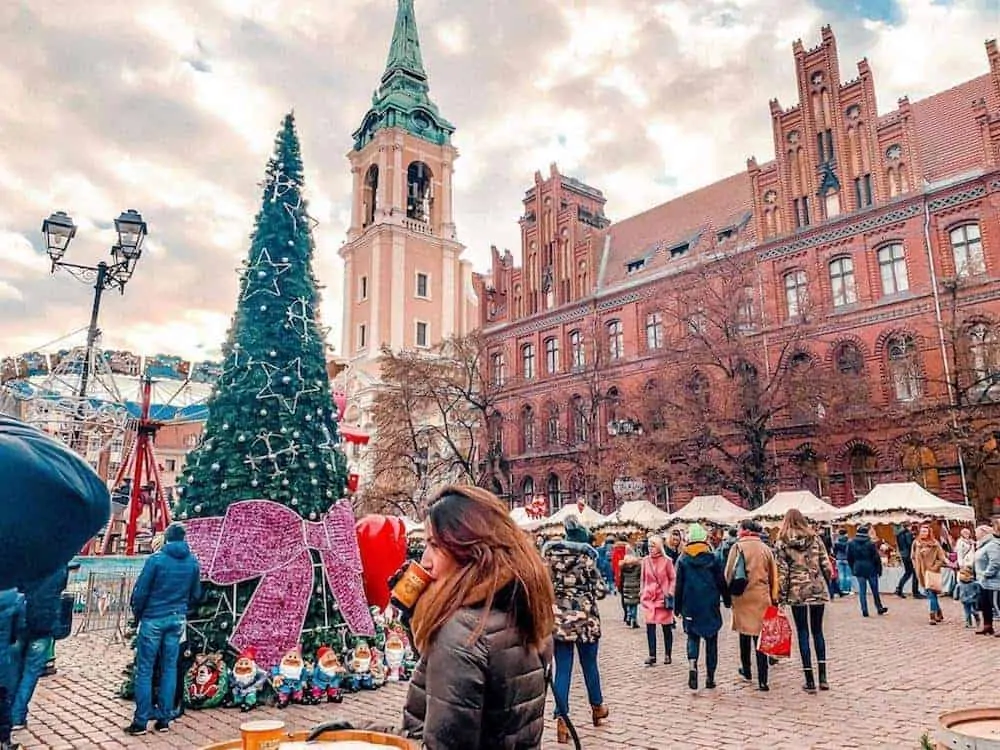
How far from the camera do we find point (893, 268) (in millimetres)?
25766

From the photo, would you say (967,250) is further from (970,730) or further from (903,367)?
(970,730)

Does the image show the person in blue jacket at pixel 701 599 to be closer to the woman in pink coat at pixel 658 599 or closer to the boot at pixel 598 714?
the woman in pink coat at pixel 658 599

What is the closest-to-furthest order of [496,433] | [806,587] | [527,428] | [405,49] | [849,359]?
[806,587] → [849,359] → [496,433] → [527,428] → [405,49]

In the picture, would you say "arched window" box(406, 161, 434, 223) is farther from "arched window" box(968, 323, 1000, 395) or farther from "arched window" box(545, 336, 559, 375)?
"arched window" box(968, 323, 1000, 395)

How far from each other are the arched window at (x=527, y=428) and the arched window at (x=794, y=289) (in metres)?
14.4

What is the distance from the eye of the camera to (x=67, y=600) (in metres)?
5.73

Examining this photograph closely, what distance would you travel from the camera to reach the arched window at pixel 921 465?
22627 mm

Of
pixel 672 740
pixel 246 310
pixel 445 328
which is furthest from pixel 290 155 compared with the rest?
pixel 445 328

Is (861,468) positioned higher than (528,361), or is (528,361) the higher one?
(528,361)

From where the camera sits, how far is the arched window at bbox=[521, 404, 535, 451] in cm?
3728

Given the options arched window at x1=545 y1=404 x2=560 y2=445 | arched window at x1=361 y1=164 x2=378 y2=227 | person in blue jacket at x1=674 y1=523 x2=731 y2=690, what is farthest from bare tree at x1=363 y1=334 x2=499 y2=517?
arched window at x1=361 y1=164 x2=378 y2=227

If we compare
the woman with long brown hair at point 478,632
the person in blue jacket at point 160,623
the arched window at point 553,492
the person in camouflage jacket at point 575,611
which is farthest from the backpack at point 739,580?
the arched window at point 553,492

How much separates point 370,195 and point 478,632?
192 ft

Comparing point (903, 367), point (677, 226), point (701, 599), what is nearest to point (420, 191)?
point (677, 226)
